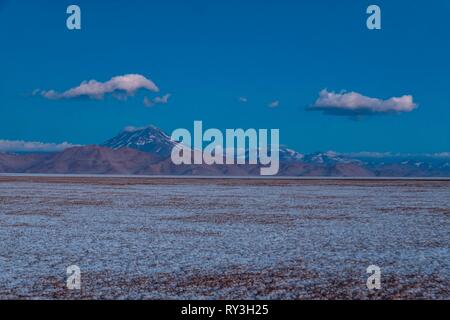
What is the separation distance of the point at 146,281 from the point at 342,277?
382cm

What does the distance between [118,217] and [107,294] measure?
14.0 m

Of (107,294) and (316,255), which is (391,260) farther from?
(107,294)

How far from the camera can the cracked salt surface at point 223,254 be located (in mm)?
10492

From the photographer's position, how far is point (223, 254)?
14.2 meters

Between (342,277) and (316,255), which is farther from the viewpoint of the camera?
(316,255)

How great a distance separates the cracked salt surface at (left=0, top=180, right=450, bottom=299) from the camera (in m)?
10.5

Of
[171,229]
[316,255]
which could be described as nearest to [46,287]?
[316,255]

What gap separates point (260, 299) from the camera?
979 cm

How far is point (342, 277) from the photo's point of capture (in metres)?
11.5

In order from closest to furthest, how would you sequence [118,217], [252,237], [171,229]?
[252,237] < [171,229] < [118,217]

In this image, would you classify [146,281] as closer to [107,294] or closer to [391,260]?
[107,294]
